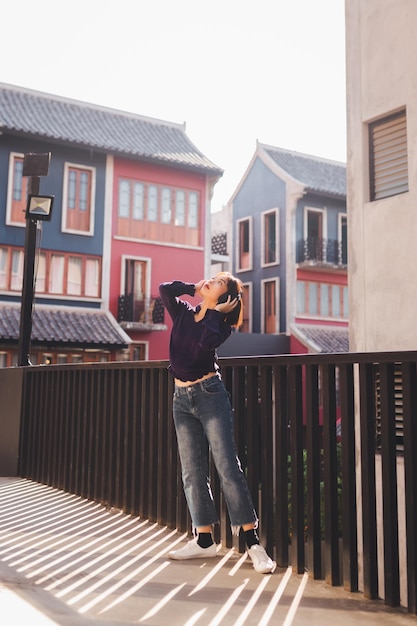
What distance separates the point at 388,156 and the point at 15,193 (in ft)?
47.6

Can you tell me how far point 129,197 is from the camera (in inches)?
909

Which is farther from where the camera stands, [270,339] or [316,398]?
[270,339]

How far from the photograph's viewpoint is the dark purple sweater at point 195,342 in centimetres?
342

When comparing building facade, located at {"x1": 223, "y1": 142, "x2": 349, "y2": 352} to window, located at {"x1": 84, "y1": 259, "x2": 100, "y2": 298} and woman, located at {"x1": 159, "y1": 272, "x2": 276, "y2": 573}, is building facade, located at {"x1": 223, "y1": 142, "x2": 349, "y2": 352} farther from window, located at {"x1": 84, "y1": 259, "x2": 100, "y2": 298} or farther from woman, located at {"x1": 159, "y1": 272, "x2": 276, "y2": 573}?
woman, located at {"x1": 159, "y1": 272, "x2": 276, "y2": 573}

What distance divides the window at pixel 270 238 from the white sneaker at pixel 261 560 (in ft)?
79.0

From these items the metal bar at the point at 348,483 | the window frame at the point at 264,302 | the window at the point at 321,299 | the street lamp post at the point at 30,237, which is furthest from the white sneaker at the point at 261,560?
the window frame at the point at 264,302

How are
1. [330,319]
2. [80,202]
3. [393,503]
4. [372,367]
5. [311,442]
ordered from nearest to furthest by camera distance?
[393,503] → [372,367] → [311,442] → [80,202] → [330,319]

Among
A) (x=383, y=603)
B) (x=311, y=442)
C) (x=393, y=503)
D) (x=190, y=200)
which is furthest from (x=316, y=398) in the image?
(x=190, y=200)

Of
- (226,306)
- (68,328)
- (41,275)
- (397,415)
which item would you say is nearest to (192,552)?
(226,306)

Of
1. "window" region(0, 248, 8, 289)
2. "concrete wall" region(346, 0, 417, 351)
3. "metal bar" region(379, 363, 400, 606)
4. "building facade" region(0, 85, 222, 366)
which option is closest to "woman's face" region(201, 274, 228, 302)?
"metal bar" region(379, 363, 400, 606)

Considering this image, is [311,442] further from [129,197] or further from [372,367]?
[129,197]

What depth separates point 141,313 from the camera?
2241cm

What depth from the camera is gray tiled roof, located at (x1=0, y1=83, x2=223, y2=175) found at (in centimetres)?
2148

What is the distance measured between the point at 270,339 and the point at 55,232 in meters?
8.72
